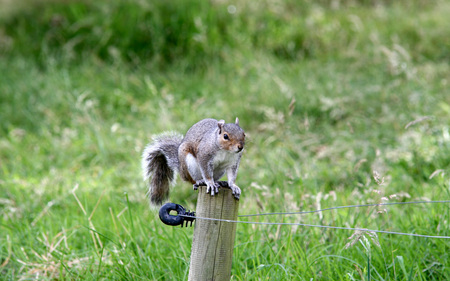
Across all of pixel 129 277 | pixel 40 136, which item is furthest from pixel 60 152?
pixel 129 277

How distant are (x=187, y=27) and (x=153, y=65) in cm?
79

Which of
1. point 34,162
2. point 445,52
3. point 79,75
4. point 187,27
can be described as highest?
point 187,27

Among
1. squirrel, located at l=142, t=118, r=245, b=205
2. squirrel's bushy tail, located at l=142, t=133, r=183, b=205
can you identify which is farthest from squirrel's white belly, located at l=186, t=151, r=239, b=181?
squirrel's bushy tail, located at l=142, t=133, r=183, b=205

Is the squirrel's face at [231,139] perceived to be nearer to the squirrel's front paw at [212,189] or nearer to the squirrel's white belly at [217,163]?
the squirrel's white belly at [217,163]

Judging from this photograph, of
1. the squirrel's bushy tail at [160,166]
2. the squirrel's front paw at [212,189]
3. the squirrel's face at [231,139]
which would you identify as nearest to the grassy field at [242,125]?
the squirrel's bushy tail at [160,166]

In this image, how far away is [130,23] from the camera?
6668 millimetres

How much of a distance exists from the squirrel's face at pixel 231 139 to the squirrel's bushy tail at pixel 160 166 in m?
0.40

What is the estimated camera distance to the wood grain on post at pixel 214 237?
1.74m

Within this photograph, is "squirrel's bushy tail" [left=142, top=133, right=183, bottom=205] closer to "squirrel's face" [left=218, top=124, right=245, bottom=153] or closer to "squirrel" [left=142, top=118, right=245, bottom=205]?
"squirrel" [left=142, top=118, right=245, bottom=205]

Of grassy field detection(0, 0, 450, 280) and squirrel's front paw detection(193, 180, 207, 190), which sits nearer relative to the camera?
squirrel's front paw detection(193, 180, 207, 190)

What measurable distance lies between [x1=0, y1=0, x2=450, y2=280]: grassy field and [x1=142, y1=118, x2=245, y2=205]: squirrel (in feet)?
0.76

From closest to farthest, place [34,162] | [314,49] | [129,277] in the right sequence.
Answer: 1. [129,277]
2. [34,162]
3. [314,49]

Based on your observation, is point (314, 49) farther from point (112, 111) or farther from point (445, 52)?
point (112, 111)

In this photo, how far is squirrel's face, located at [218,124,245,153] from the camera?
1932 millimetres
